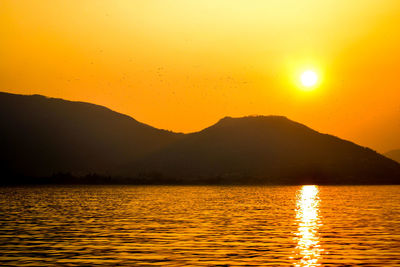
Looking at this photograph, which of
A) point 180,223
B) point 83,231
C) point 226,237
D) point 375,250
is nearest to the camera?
point 375,250

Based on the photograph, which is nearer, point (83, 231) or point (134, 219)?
point (83, 231)

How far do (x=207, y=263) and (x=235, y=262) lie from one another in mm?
2137

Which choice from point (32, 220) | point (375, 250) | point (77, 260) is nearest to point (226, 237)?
point (375, 250)

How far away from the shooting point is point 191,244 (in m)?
57.2

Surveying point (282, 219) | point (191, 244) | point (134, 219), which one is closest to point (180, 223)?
point (134, 219)

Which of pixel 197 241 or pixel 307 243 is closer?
pixel 307 243

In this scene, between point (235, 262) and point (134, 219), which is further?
point (134, 219)

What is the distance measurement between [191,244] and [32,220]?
1400 inches

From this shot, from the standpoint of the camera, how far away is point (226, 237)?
206 ft

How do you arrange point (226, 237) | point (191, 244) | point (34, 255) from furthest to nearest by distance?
point (226, 237) → point (191, 244) → point (34, 255)

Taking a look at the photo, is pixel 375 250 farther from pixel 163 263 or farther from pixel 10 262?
pixel 10 262

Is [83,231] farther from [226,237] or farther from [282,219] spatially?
[282,219]

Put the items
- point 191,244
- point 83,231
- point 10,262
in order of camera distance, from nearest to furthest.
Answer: point 10,262, point 191,244, point 83,231

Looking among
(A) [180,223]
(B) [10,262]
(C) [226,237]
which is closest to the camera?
(B) [10,262]
